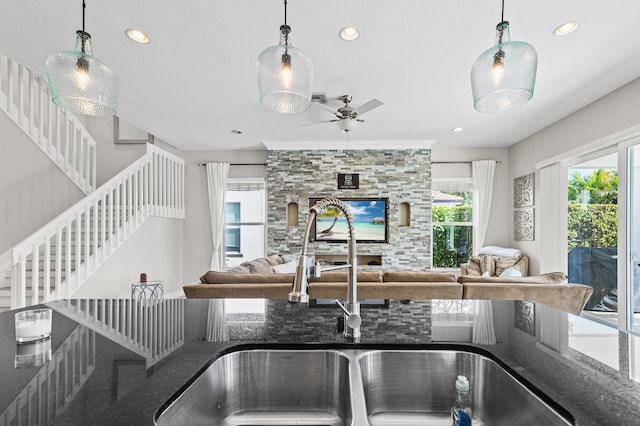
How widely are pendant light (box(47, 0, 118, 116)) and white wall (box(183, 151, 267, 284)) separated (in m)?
4.66

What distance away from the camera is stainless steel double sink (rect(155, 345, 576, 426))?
87 centimetres

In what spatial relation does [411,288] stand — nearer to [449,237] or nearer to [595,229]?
[595,229]

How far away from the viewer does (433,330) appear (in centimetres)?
105

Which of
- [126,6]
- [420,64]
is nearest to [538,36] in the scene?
[420,64]

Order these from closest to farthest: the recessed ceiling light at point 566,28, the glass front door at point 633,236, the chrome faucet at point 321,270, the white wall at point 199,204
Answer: the chrome faucet at point 321,270 → the recessed ceiling light at point 566,28 → the glass front door at point 633,236 → the white wall at point 199,204

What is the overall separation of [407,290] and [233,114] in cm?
306

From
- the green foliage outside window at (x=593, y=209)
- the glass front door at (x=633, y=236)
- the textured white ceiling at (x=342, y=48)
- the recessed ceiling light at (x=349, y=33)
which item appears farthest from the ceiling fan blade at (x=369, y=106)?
the green foliage outside window at (x=593, y=209)

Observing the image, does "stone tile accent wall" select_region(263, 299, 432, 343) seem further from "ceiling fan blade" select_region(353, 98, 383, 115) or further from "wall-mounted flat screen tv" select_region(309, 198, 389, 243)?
"wall-mounted flat screen tv" select_region(309, 198, 389, 243)

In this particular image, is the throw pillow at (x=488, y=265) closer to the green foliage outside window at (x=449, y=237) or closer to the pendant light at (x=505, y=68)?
the green foliage outside window at (x=449, y=237)

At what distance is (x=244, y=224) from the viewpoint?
20.2 ft

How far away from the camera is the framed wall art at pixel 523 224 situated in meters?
5.11

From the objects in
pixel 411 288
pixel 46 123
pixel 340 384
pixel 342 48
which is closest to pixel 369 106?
pixel 342 48

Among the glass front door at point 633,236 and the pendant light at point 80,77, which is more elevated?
the pendant light at point 80,77

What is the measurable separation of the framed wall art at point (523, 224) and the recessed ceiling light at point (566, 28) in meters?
3.34
